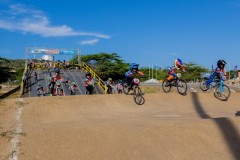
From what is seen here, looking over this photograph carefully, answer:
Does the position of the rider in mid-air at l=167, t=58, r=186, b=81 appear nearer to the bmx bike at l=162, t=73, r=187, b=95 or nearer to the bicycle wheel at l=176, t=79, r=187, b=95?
the bmx bike at l=162, t=73, r=187, b=95

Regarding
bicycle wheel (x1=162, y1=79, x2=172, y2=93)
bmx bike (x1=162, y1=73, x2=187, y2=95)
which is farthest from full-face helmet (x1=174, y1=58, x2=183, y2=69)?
bicycle wheel (x1=162, y1=79, x2=172, y2=93)

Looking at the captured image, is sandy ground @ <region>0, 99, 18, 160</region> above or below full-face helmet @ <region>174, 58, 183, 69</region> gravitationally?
below

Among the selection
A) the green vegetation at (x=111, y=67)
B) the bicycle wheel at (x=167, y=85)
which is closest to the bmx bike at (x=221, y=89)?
the bicycle wheel at (x=167, y=85)

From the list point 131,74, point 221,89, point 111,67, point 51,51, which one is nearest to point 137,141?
point 131,74

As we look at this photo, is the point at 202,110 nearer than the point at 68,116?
No

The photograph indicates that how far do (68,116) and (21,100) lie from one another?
305 cm

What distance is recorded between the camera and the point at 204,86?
1603cm

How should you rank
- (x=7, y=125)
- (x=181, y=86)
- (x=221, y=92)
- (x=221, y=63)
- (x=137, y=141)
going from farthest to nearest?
(x=181, y=86) < (x=221, y=92) < (x=221, y=63) < (x=7, y=125) < (x=137, y=141)

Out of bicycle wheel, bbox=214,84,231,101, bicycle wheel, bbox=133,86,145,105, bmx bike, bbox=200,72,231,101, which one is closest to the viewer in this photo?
bicycle wheel, bbox=133,86,145,105

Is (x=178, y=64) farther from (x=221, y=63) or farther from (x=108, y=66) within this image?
(x=108, y=66)

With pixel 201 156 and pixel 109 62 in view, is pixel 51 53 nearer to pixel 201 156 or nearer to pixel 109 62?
pixel 109 62

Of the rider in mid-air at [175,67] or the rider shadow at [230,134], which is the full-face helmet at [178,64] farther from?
the rider shadow at [230,134]

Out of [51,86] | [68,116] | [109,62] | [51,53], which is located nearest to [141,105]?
[68,116]

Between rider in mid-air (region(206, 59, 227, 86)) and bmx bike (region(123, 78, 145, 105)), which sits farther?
rider in mid-air (region(206, 59, 227, 86))
